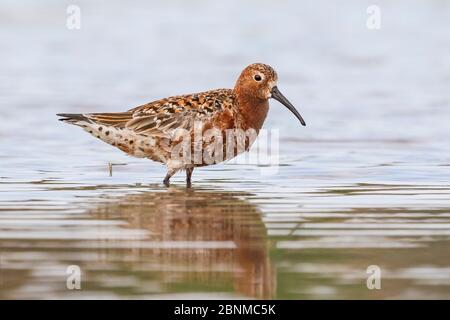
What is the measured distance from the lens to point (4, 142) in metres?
17.7

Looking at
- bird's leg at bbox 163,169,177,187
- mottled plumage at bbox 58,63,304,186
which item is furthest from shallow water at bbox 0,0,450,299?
mottled plumage at bbox 58,63,304,186

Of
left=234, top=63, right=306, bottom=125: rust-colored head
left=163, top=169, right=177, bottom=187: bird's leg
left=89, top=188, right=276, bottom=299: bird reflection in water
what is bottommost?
left=89, top=188, right=276, bottom=299: bird reflection in water

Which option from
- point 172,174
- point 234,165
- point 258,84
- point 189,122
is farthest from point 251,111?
point 234,165

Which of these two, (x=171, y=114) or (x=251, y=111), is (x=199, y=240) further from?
(x=251, y=111)

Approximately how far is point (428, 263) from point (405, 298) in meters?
1.06

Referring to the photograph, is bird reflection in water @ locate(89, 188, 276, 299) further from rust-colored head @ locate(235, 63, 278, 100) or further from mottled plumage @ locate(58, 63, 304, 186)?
rust-colored head @ locate(235, 63, 278, 100)

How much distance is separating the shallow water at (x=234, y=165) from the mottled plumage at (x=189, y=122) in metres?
0.45

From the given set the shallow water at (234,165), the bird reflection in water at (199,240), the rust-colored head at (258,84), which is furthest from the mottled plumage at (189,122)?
the bird reflection in water at (199,240)

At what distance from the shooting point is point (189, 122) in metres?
14.2

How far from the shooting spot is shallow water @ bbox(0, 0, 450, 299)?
958 cm

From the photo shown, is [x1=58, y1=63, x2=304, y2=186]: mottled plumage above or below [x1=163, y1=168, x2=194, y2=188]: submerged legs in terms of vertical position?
above

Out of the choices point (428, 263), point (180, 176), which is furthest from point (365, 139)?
point (428, 263)
